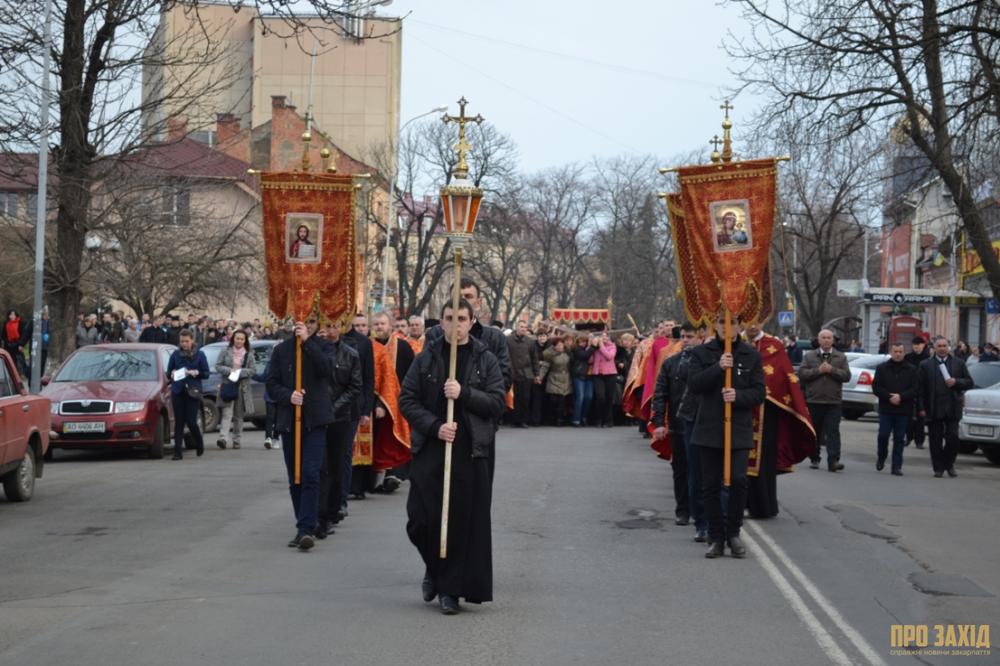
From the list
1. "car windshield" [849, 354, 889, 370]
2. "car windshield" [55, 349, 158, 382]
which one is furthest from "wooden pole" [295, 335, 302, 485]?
"car windshield" [849, 354, 889, 370]

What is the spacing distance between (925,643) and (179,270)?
102ft

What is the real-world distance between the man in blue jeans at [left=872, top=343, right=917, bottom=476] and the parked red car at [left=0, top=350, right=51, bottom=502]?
11099 mm

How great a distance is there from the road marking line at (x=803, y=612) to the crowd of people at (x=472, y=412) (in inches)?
15.9

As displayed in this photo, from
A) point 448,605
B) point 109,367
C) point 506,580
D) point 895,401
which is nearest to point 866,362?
point 895,401

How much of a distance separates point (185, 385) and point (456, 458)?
11022 mm

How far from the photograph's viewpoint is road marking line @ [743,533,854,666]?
7.22 m

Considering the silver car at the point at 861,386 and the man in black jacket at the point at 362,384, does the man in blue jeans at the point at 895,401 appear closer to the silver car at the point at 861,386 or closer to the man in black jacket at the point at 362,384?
the man in black jacket at the point at 362,384

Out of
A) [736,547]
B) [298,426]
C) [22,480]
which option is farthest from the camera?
[22,480]

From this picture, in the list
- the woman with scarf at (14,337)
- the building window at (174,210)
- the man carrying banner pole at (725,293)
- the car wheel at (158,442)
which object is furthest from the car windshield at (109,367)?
the woman with scarf at (14,337)

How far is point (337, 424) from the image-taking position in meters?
11.5

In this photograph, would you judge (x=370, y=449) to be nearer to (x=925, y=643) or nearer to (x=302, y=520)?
(x=302, y=520)

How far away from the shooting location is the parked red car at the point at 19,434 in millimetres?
13039

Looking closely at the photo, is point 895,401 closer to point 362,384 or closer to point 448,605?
point 362,384

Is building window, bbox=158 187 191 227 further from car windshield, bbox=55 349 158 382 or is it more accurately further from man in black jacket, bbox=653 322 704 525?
man in black jacket, bbox=653 322 704 525
